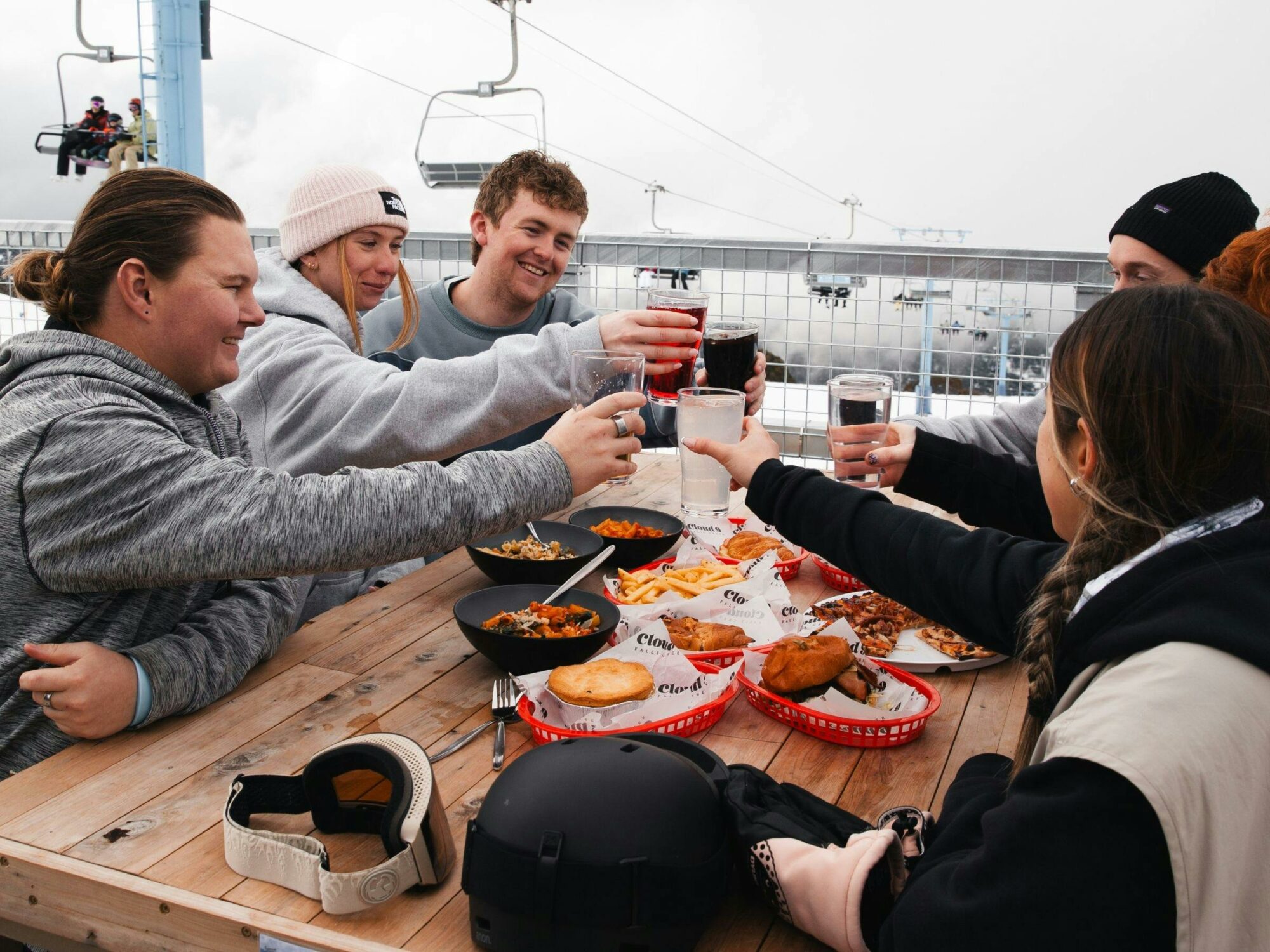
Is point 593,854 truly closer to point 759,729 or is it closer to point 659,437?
point 759,729

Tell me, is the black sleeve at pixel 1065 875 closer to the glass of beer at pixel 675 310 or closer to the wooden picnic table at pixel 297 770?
the wooden picnic table at pixel 297 770

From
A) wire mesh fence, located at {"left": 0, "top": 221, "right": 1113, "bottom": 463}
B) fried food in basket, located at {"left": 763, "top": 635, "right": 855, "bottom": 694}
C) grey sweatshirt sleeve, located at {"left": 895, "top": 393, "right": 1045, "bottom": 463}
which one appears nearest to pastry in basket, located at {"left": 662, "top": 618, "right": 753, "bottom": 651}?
fried food in basket, located at {"left": 763, "top": 635, "right": 855, "bottom": 694}

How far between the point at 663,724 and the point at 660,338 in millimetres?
751

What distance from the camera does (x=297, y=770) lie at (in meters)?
1.27

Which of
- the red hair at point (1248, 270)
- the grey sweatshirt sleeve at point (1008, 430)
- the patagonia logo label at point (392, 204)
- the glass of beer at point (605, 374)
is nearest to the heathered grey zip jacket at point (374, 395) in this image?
the glass of beer at point (605, 374)

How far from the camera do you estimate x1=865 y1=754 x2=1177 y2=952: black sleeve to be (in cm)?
73

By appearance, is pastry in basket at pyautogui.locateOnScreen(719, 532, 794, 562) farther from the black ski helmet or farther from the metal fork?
the black ski helmet

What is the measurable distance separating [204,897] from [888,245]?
4534 mm

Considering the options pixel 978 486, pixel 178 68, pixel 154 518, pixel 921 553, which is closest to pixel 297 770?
pixel 154 518

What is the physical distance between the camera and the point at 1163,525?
0.91 metres

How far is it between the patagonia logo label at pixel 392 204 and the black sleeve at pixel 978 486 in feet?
3.40

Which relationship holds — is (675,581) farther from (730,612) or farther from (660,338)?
(660,338)

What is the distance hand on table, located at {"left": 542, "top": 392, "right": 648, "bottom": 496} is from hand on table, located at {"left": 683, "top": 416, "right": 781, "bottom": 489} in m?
0.11

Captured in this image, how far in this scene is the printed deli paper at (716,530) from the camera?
2150 mm
